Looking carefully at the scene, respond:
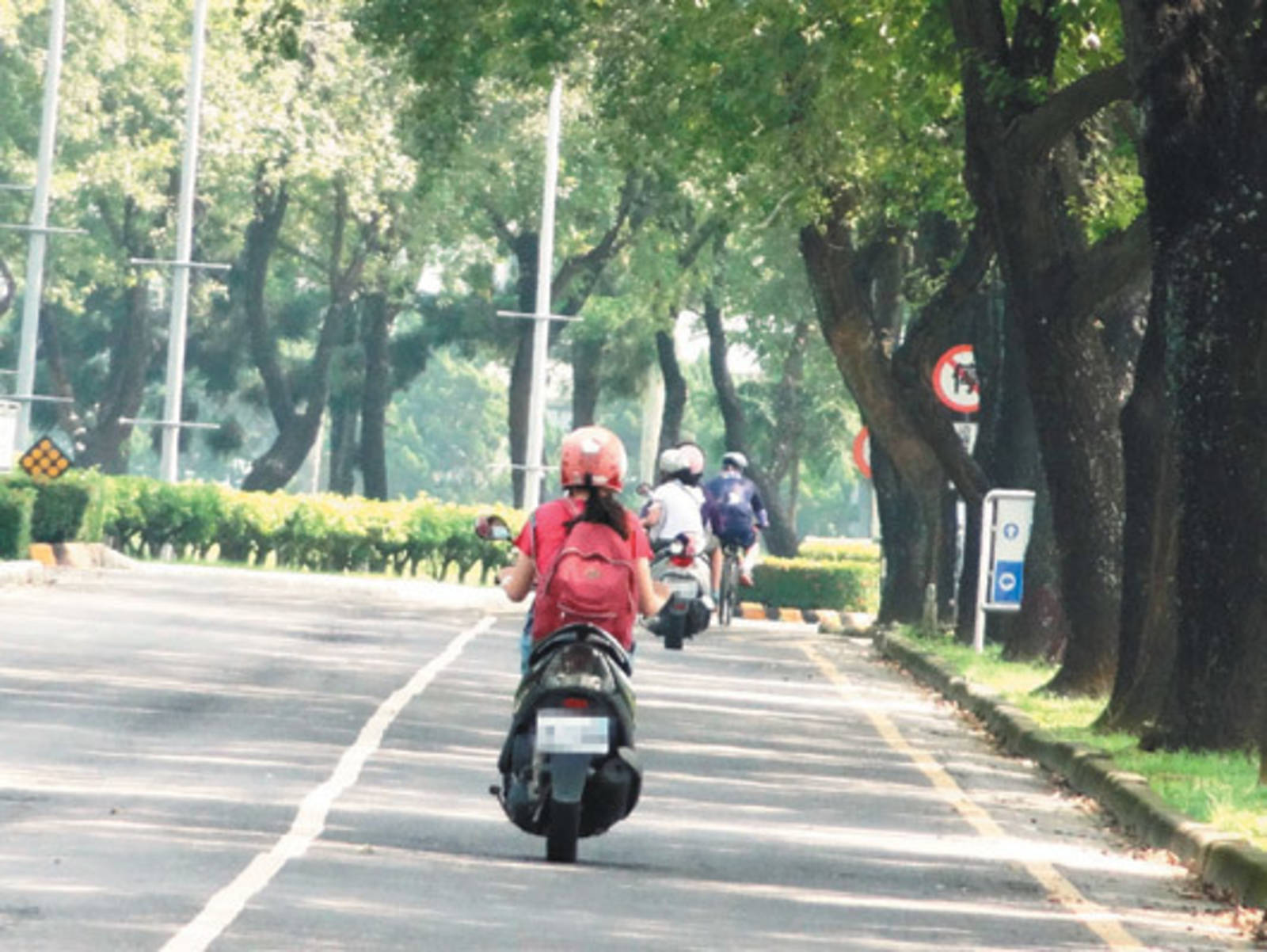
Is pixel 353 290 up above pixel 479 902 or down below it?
above

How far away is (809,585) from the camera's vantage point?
5581 centimetres

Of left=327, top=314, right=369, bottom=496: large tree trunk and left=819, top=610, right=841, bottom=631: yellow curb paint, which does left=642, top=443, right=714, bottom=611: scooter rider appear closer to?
left=819, top=610, right=841, bottom=631: yellow curb paint

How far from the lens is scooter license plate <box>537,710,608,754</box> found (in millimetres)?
14102

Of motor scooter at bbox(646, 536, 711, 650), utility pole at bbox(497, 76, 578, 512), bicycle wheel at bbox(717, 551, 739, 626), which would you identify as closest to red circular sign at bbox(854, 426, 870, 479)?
bicycle wheel at bbox(717, 551, 739, 626)

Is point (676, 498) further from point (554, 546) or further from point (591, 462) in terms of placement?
point (591, 462)

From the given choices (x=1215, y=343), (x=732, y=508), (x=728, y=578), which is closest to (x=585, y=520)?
(x=1215, y=343)

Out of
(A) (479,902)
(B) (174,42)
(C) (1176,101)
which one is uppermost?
(B) (174,42)

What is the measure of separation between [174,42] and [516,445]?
1207cm

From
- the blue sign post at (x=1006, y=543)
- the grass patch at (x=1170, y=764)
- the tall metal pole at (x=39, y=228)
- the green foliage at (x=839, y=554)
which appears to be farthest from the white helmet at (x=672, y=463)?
the green foliage at (x=839, y=554)

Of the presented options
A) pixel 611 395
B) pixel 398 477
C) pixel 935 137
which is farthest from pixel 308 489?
pixel 935 137

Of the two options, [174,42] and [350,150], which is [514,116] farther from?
[174,42]

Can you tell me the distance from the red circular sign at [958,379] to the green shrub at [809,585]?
62.6 ft

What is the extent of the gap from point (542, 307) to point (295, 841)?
158ft

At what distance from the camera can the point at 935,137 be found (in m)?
36.0
